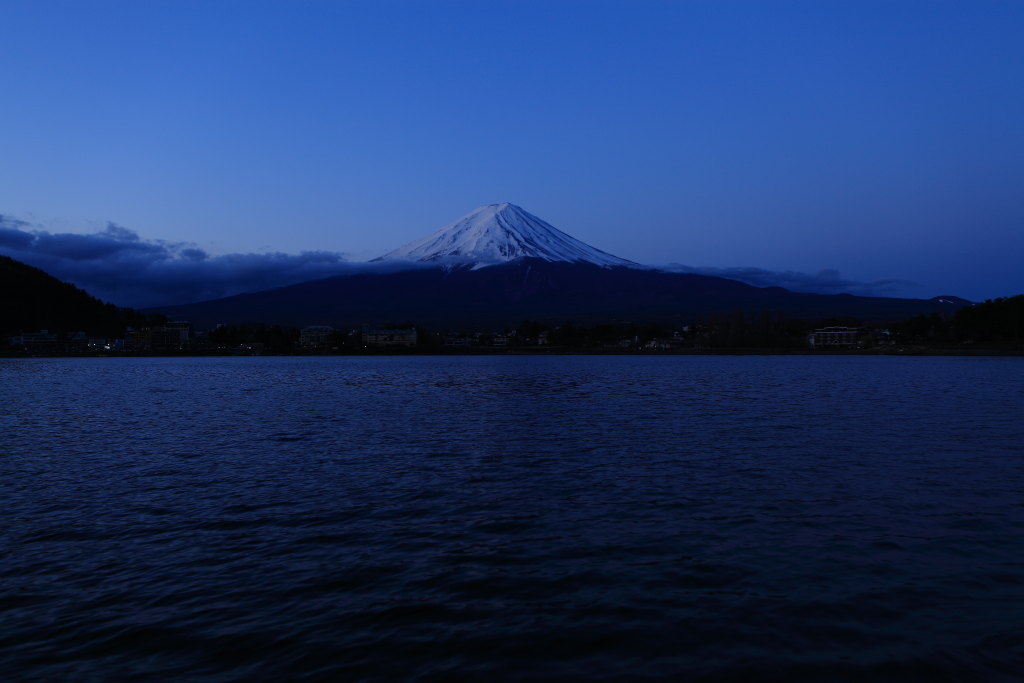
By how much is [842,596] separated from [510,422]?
23825 mm

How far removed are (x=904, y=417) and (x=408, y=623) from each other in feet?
102

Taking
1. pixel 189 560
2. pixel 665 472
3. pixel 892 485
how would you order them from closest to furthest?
1. pixel 189 560
2. pixel 892 485
3. pixel 665 472

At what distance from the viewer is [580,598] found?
9477mm

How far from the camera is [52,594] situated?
9.74m

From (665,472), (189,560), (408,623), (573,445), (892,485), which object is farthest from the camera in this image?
(573,445)

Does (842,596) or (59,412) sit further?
(59,412)

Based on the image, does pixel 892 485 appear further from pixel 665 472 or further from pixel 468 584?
pixel 468 584

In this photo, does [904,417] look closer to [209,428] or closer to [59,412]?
[209,428]

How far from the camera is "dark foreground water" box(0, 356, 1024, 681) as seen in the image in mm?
7789

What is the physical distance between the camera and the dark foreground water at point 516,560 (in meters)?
7.79

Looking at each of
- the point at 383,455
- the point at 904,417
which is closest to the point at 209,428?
the point at 383,455

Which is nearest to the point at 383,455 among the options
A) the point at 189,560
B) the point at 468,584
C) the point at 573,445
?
the point at 573,445

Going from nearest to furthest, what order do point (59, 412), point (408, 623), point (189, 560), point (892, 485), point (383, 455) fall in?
point (408, 623)
point (189, 560)
point (892, 485)
point (383, 455)
point (59, 412)

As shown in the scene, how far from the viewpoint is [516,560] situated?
11.2 metres
